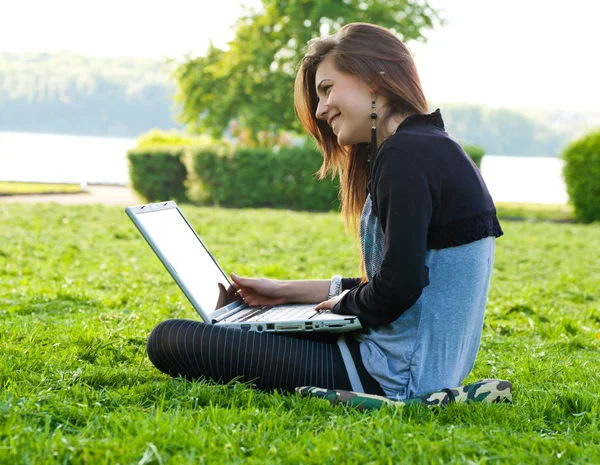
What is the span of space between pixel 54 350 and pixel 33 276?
3.07 m

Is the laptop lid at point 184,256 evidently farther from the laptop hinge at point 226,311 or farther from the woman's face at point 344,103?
the woman's face at point 344,103

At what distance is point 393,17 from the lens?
23109 mm

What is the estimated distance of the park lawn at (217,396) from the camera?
2.24 meters

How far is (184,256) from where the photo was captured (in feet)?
11.3

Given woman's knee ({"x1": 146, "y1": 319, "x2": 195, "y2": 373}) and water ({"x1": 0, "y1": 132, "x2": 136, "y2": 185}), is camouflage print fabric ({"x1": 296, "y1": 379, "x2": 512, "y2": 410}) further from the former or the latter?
water ({"x1": 0, "y1": 132, "x2": 136, "y2": 185})

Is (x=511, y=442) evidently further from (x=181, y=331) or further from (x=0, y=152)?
(x=0, y=152)

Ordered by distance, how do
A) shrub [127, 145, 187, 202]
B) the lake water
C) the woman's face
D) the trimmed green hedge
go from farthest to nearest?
1. the lake water
2. shrub [127, 145, 187, 202]
3. the trimmed green hedge
4. the woman's face

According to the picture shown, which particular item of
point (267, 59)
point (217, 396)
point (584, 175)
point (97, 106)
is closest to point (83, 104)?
point (97, 106)

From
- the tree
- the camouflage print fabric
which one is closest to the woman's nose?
the camouflage print fabric

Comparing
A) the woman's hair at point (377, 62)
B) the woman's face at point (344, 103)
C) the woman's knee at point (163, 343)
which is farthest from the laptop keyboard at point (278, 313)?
the woman's hair at point (377, 62)

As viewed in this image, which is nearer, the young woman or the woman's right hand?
the young woman

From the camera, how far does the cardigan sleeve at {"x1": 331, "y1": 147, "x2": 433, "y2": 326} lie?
8.31ft

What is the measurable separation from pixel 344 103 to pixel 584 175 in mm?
15680

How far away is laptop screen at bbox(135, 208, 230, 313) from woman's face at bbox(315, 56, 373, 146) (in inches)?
34.9
